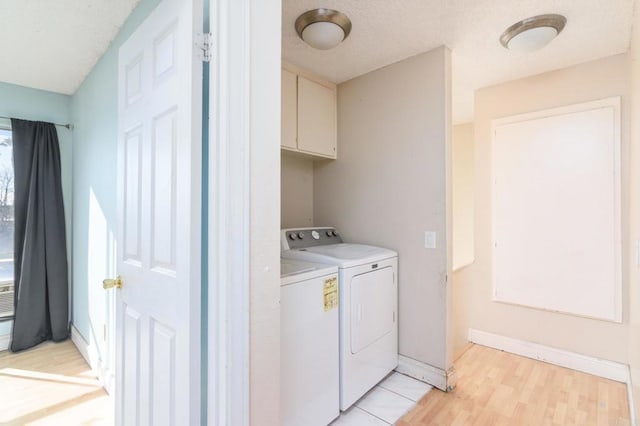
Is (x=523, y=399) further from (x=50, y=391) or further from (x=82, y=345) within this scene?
(x=82, y=345)

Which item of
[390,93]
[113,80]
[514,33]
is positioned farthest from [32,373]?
[514,33]

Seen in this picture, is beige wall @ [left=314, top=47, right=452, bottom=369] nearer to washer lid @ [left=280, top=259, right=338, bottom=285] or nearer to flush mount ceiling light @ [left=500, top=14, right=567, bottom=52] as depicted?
flush mount ceiling light @ [left=500, top=14, right=567, bottom=52]

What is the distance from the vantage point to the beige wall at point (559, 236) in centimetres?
216

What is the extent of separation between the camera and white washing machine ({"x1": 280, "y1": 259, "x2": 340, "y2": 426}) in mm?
1489

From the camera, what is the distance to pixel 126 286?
1.38 meters

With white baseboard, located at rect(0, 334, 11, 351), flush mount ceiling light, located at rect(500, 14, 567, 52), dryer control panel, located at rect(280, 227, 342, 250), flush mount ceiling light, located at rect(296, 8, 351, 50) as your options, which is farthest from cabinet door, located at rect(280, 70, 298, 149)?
white baseboard, located at rect(0, 334, 11, 351)

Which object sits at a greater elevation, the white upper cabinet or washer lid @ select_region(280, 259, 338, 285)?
the white upper cabinet

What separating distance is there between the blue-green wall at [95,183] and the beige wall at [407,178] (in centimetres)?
161

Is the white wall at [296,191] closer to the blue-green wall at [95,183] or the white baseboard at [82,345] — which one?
the blue-green wall at [95,183]

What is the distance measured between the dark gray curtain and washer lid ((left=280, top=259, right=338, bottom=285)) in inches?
96.0

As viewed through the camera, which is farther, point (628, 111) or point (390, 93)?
point (390, 93)

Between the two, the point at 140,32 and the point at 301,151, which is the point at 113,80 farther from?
the point at 301,151

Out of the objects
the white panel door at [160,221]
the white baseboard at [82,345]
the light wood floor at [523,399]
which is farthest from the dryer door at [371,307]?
the white baseboard at [82,345]

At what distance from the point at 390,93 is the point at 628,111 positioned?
1.64 meters
